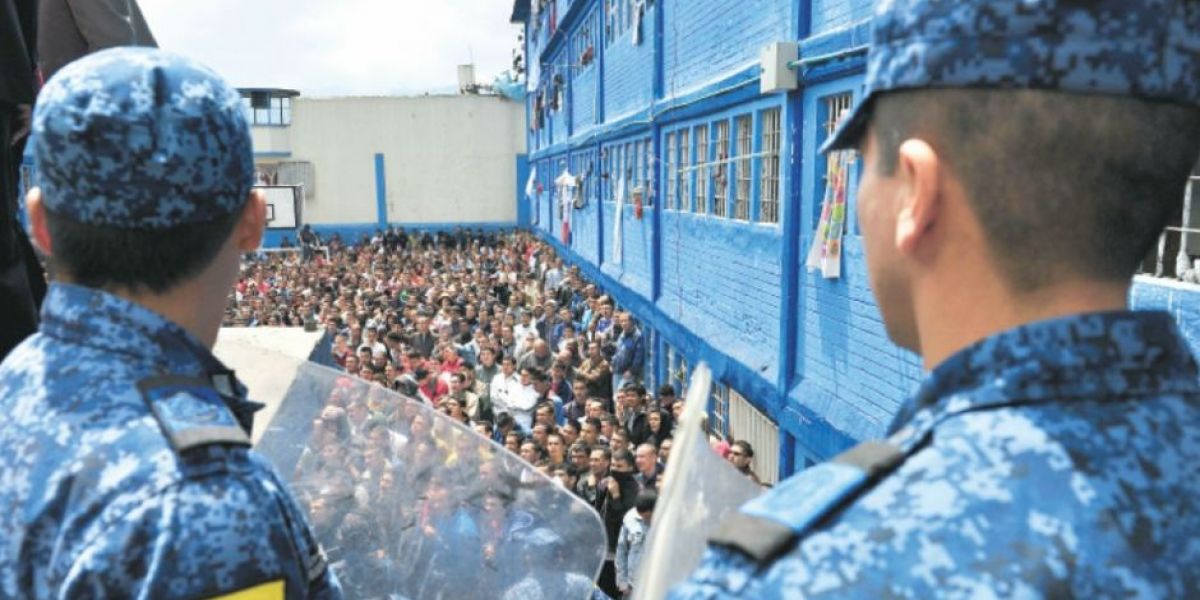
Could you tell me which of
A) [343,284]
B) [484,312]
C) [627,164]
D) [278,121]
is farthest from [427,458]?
[278,121]

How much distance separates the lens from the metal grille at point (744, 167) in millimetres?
9875

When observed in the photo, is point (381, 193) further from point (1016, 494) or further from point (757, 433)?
point (1016, 494)

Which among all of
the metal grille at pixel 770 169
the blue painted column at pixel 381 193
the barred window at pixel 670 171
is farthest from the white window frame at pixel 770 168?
the blue painted column at pixel 381 193

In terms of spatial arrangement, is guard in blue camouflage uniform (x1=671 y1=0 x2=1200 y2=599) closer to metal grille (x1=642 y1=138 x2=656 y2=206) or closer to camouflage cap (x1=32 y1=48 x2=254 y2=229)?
camouflage cap (x1=32 y1=48 x2=254 y2=229)

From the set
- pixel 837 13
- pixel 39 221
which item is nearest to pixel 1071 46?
pixel 39 221

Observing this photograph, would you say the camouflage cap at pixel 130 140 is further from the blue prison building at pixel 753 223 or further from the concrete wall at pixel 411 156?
the concrete wall at pixel 411 156

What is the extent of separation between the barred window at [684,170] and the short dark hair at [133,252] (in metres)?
11.3

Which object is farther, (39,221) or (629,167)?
(629,167)

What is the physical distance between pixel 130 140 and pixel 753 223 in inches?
336

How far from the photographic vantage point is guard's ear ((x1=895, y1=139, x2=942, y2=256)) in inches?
40.8

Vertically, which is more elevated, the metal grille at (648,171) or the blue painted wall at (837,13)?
the blue painted wall at (837,13)

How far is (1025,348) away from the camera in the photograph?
1.02m

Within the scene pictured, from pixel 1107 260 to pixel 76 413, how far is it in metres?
1.32

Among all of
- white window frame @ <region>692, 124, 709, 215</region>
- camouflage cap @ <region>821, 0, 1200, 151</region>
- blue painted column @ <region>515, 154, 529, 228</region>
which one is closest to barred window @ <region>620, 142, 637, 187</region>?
white window frame @ <region>692, 124, 709, 215</region>
